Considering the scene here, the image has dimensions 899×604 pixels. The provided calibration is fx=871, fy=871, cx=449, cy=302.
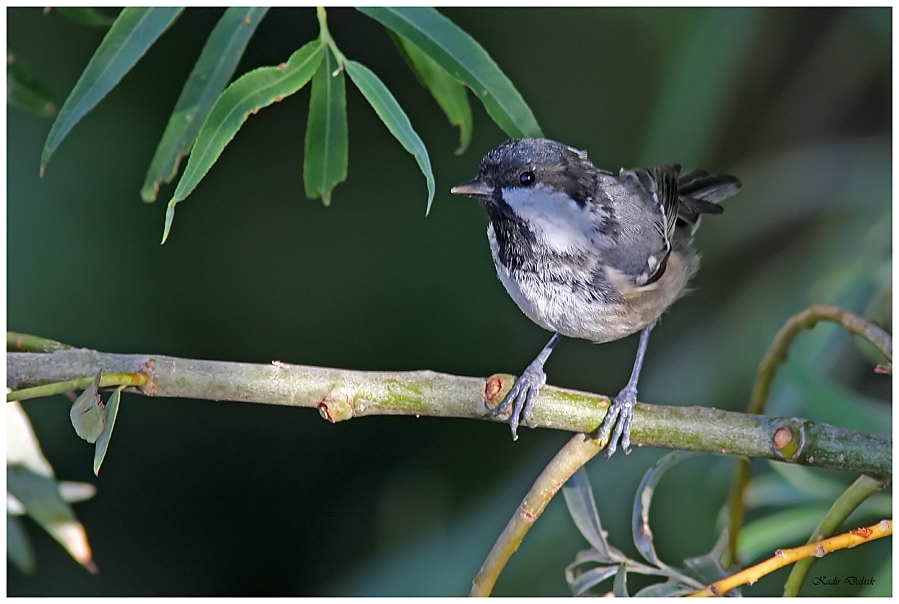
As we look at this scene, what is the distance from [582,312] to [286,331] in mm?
1746

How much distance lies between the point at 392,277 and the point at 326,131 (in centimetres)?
171

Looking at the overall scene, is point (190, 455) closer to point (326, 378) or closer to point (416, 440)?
point (416, 440)

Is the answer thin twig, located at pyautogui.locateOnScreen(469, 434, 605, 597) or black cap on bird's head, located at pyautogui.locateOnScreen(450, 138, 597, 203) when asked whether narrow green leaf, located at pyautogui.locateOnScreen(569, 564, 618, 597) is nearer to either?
thin twig, located at pyautogui.locateOnScreen(469, 434, 605, 597)

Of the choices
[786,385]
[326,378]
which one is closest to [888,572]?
[786,385]

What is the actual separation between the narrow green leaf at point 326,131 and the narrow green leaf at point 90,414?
62 centimetres

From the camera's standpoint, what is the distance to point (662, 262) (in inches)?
85.1

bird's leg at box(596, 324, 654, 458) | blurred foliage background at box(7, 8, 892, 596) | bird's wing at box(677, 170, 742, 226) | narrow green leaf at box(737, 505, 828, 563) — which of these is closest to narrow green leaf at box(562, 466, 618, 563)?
bird's leg at box(596, 324, 654, 458)

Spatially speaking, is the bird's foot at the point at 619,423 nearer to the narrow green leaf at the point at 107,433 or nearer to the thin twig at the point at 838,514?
the thin twig at the point at 838,514

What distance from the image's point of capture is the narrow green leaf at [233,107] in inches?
58.4

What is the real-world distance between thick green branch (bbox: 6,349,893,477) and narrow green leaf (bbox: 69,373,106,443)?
115 millimetres

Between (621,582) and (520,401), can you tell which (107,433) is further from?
(621,582)

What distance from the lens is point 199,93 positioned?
169cm

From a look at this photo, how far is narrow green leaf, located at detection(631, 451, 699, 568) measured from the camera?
5.98 feet

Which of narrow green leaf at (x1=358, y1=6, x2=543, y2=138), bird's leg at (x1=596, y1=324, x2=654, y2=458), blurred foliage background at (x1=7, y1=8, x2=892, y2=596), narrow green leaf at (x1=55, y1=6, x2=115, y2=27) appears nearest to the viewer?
bird's leg at (x1=596, y1=324, x2=654, y2=458)
